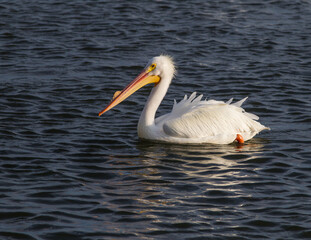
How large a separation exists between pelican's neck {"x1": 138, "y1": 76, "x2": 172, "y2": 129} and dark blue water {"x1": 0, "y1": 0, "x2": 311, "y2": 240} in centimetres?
28

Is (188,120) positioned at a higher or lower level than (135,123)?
higher

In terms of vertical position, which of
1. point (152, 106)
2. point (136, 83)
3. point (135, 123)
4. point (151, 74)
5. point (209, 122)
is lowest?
point (135, 123)

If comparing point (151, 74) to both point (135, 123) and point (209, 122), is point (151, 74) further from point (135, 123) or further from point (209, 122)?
point (209, 122)

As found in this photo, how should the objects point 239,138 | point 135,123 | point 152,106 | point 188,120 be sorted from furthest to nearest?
point 135,123
point 152,106
point 239,138
point 188,120

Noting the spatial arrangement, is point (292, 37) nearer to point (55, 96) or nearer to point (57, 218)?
point (55, 96)

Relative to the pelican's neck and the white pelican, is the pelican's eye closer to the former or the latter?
the white pelican

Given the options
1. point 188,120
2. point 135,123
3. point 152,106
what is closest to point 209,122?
point 188,120

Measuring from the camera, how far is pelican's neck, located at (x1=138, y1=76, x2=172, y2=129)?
26.2ft

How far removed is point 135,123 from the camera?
8.71 metres

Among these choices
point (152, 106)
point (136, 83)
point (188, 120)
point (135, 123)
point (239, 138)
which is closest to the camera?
point (188, 120)

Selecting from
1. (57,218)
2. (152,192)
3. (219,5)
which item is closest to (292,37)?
(219,5)

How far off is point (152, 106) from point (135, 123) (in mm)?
619

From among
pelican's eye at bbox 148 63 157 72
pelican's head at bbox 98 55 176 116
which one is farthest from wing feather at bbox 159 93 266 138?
pelican's eye at bbox 148 63 157 72

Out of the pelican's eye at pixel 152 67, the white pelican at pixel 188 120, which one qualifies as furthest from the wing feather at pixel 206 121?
the pelican's eye at pixel 152 67
